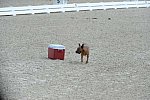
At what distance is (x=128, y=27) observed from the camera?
60.4ft

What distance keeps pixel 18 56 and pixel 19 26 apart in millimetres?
6150

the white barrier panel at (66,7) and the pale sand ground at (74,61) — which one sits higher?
the white barrier panel at (66,7)

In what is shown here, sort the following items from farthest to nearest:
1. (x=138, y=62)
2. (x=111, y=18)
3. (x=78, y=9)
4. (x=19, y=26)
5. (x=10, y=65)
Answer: (x=78, y=9) → (x=111, y=18) → (x=19, y=26) → (x=138, y=62) → (x=10, y=65)

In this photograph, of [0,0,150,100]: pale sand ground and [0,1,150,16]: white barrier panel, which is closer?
[0,0,150,100]: pale sand ground

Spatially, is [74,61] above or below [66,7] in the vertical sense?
below

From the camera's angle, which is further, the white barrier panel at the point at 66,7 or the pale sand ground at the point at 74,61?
the white barrier panel at the point at 66,7

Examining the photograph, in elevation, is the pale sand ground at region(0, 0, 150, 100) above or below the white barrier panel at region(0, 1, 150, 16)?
below

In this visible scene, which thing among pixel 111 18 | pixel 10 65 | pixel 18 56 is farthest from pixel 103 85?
pixel 111 18

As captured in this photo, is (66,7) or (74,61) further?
(66,7)

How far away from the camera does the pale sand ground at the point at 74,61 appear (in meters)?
8.30

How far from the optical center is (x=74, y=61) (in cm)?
1110

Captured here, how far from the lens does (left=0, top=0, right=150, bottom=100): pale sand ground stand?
27.2 ft

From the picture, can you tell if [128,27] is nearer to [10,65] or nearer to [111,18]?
[111,18]

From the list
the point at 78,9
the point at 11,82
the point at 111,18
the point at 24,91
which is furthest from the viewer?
the point at 78,9
